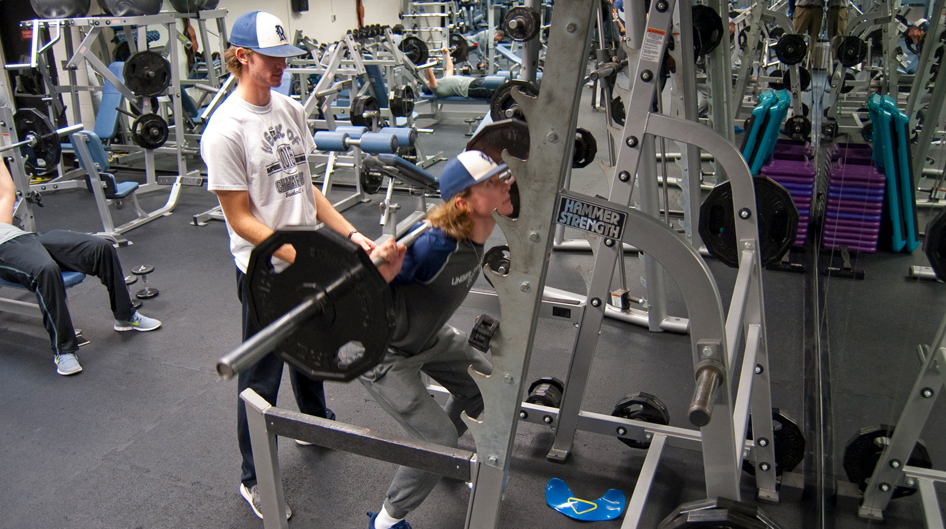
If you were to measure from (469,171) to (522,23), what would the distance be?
2.01m

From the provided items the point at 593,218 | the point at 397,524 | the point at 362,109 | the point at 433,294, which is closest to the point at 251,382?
the point at 397,524

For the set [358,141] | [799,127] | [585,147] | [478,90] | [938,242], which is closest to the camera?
[938,242]

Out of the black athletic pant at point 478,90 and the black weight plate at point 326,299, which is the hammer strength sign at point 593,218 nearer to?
the black weight plate at point 326,299

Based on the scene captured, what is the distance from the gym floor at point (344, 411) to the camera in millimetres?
2115

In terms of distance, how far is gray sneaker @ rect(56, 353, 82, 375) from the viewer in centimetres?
301

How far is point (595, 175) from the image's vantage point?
19.8 feet

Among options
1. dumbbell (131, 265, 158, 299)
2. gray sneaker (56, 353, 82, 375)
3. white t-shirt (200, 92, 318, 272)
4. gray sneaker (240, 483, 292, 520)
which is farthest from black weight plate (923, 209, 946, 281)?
dumbbell (131, 265, 158, 299)

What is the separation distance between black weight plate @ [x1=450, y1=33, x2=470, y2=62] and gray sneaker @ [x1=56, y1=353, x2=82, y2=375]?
23.5 ft

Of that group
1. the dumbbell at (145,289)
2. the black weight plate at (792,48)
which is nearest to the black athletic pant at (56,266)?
the dumbbell at (145,289)

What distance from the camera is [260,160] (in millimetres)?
1866

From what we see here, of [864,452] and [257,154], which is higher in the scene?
[257,154]

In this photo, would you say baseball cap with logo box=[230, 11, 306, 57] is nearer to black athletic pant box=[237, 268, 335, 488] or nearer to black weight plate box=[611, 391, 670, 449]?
black athletic pant box=[237, 268, 335, 488]

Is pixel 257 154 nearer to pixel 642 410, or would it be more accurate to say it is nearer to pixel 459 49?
pixel 642 410

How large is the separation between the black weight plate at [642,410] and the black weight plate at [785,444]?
29 centimetres
